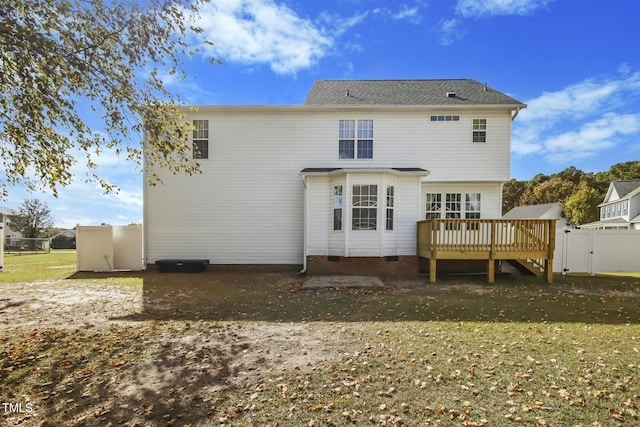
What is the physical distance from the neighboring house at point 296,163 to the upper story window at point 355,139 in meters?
0.04

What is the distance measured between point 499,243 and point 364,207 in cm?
481

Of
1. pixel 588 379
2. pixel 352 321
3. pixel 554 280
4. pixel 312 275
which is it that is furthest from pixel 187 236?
pixel 554 280

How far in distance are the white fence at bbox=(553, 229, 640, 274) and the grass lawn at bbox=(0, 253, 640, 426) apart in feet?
15.2

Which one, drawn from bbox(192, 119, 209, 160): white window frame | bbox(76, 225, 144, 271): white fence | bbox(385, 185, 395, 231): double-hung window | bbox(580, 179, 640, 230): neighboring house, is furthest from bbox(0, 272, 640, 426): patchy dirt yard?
bbox(580, 179, 640, 230): neighboring house

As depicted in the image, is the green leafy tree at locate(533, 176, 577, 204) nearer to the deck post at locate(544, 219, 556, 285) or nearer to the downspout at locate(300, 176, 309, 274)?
the deck post at locate(544, 219, 556, 285)

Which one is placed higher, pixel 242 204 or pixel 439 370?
pixel 242 204

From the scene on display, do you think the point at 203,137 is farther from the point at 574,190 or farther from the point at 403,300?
the point at 574,190

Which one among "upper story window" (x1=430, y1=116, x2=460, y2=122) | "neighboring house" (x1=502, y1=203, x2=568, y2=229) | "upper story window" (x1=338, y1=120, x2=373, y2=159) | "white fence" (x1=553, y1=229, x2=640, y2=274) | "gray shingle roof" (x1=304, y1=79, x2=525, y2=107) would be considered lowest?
"white fence" (x1=553, y1=229, x2=640, y2=274)

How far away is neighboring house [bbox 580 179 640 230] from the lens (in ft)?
108

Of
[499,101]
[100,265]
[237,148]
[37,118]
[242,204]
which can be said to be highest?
[499,101]

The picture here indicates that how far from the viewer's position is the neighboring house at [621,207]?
108 feet

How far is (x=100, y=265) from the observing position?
43.0 feet

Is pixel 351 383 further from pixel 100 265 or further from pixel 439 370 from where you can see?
pixel 100 265

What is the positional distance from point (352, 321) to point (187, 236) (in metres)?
9.38
